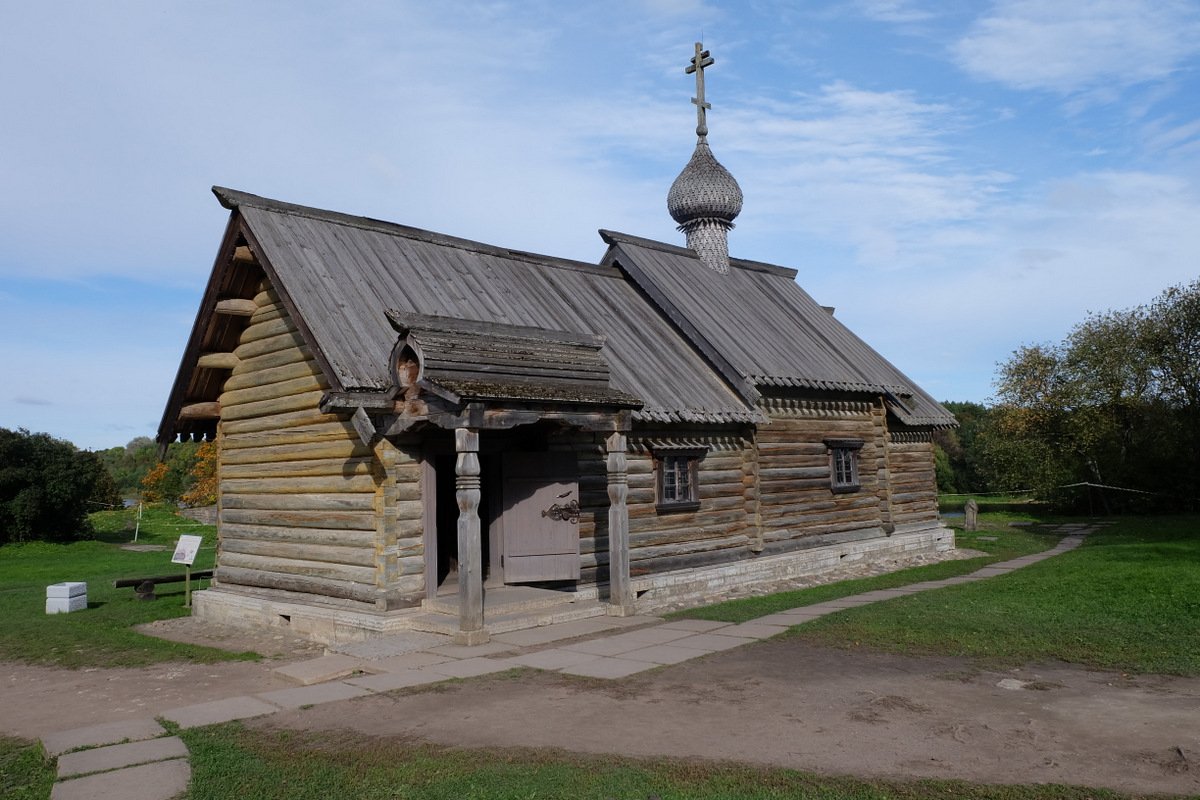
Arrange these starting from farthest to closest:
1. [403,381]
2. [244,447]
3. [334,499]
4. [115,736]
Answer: [244,447] → [334,499] → [403,381] → [115,736]

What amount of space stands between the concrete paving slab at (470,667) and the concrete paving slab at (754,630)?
312cm

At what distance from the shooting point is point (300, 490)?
550 inches

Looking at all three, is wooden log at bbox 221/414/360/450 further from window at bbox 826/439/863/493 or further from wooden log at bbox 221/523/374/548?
window at bbox 826/439/863/493

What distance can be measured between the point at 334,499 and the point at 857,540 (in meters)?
12.0

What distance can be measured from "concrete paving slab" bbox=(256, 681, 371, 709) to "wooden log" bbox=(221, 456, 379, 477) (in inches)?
145

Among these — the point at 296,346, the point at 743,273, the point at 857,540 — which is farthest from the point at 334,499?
the point at 743,273

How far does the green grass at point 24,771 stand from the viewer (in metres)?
6.42

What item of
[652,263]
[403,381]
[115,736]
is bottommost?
[115,736]

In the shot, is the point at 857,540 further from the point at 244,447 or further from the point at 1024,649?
the point at 244,447

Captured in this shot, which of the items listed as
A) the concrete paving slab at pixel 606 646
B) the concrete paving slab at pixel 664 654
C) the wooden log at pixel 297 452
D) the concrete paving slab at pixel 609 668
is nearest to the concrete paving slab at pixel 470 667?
the concrete paving slab at pixel 609 668

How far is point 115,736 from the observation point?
25.1 feet

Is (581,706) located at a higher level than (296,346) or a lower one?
lower

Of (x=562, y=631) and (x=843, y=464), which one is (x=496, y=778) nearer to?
(x=562, y=631)

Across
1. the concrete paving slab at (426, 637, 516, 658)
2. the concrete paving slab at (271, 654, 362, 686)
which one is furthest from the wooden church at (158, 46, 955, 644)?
the concrete paving slab at (271, 654, 362, 686)
